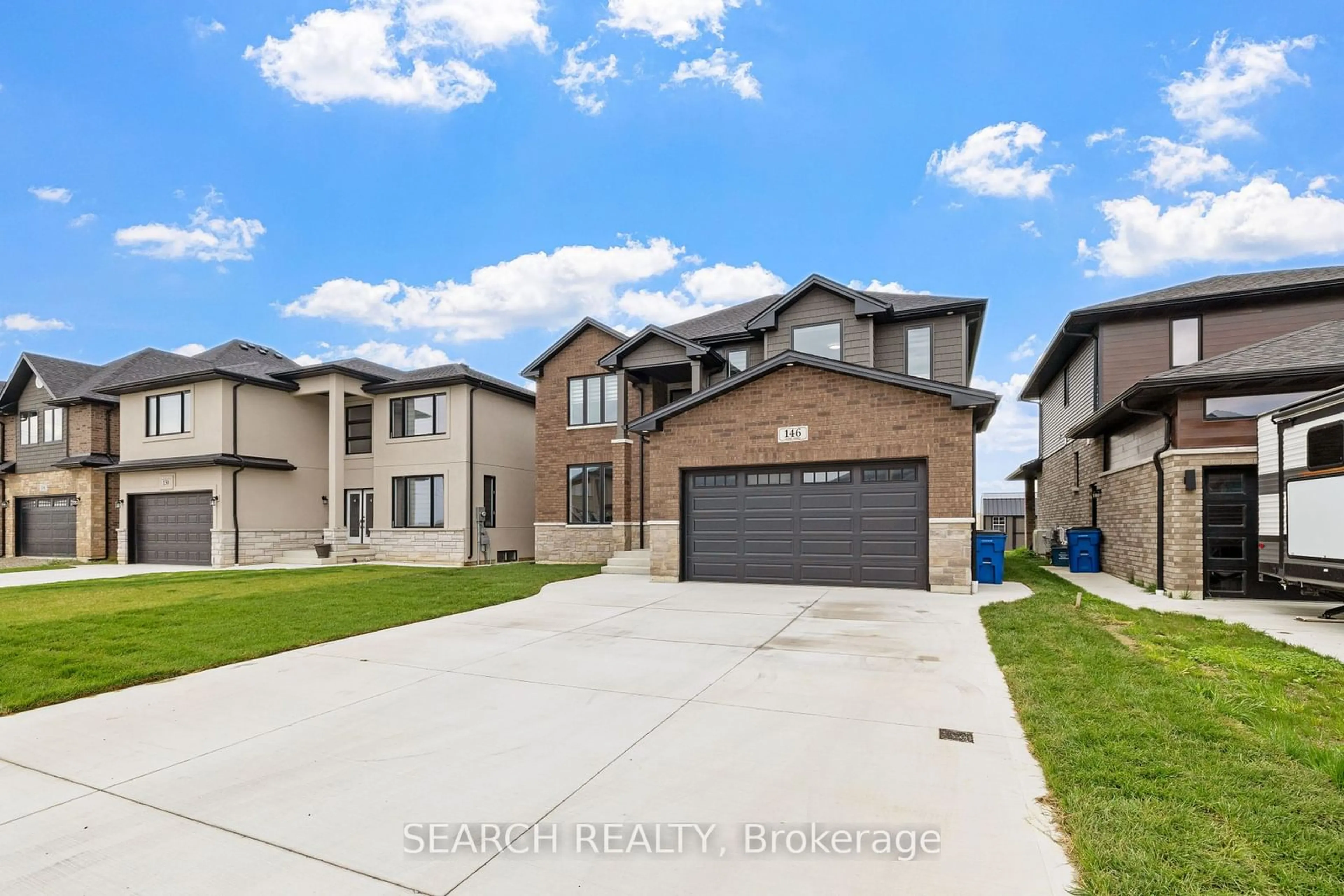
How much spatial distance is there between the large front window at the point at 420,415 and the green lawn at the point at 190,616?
18.9 ft

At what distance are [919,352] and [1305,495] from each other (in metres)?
7.94

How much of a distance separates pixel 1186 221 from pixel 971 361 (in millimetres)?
9010

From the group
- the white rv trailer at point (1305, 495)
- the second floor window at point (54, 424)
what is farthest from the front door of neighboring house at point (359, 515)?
the white rv trailer at point (1305, 495)

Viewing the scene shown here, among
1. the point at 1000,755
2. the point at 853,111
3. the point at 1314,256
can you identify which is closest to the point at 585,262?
the point at 853,111

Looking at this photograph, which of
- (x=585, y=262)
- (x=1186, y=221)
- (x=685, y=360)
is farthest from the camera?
(x=585, y=262)

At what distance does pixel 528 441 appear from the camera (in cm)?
2248

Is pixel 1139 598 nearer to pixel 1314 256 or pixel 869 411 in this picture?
pixel 869 411

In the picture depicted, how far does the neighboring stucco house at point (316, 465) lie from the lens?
765 inches

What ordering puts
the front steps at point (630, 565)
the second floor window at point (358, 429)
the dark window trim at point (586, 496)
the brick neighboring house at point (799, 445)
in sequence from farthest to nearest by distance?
the second floor window at point (358, 429) → the dark window trim at point (586, 496) → the front steps at point (630, 565) → the brick neighboring house at point (799, 445)

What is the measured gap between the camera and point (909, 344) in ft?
51.5

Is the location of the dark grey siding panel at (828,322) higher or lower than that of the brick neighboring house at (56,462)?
higher

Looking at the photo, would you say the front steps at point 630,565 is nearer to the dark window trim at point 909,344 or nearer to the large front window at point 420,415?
the large front window at point 420,415

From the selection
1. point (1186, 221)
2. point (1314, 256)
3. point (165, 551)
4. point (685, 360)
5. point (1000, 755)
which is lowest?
point (165, 551)

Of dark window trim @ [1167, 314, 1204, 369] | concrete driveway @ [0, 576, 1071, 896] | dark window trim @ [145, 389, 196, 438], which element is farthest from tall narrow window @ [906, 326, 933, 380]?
dark window trim @ [145, 389, 196, 438]
